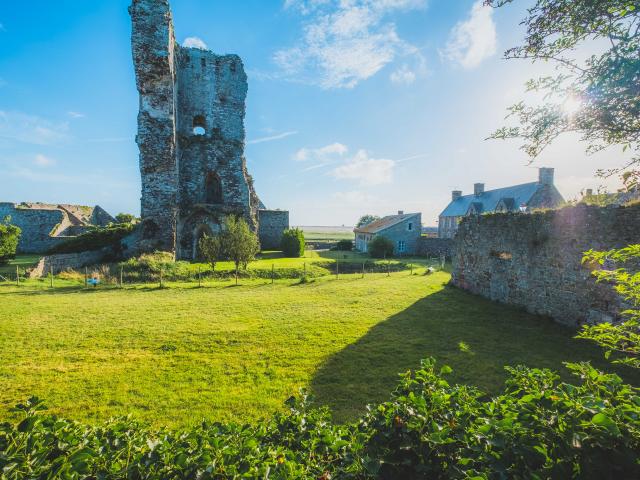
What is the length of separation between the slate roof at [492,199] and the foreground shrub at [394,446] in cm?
3536

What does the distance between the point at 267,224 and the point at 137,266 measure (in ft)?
50.4

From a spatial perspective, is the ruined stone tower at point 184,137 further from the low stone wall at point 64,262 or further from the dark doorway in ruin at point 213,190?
the low stone wall at point 64,262

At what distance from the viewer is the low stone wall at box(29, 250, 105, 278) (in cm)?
1720

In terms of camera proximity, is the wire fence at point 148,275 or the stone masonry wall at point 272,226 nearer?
the wire fence at point 148,275

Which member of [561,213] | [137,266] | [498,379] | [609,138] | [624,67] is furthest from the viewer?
[137,266]

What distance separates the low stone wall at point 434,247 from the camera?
32062mm

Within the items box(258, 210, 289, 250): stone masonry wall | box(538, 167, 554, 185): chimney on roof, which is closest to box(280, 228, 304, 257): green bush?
box(258, 210, 289, 250): stone masonry wall

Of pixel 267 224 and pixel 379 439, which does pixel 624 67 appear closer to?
pixel 379 439

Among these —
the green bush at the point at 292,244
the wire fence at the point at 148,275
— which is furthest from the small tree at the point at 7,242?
A: the green bush at the point at 292,244

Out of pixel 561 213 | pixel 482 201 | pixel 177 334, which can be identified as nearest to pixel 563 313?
pixel 561 213

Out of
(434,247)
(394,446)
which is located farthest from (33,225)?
(434,247)

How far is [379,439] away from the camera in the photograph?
6.54 ft

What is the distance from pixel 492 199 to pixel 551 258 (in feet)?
105

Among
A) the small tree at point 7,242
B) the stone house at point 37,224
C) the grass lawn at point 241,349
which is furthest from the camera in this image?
the stone house at point 37,224
